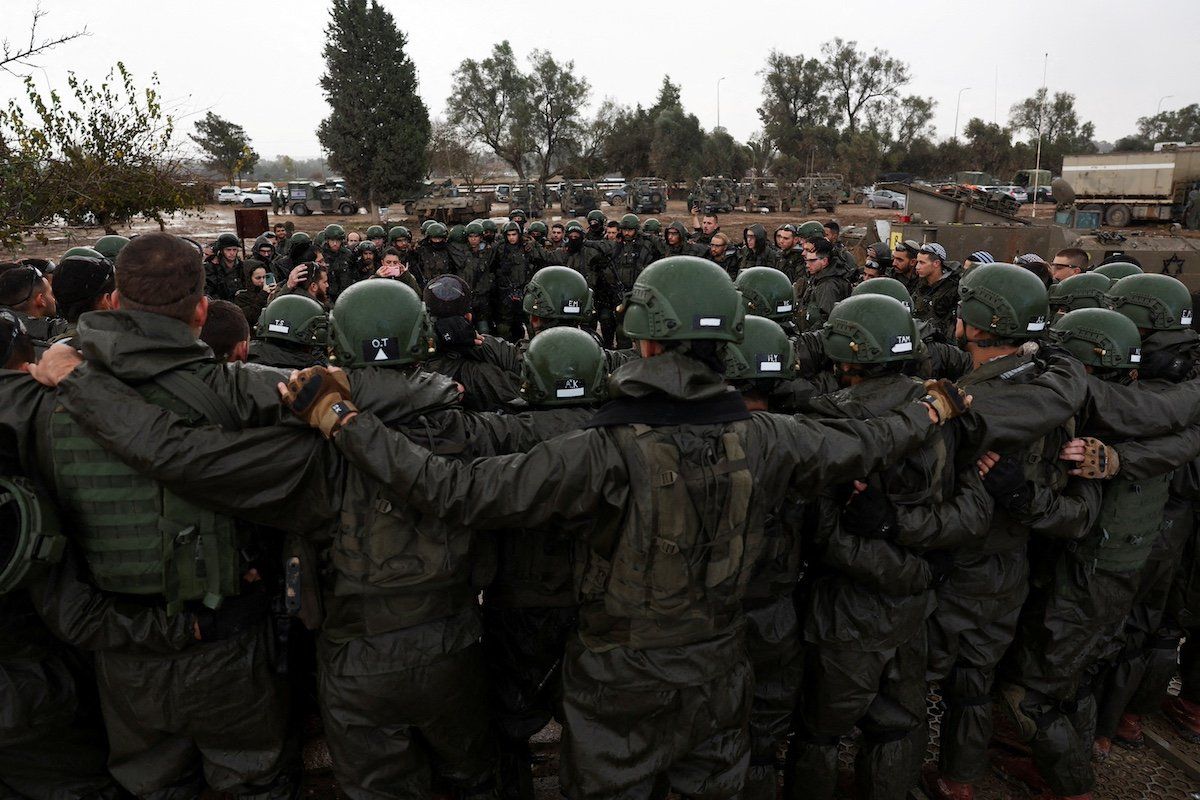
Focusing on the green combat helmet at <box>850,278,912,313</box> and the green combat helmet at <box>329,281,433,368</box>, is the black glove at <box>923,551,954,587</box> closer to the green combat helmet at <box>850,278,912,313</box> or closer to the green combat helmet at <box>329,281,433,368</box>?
the green combat helmet at <box>850,278,912,313</box>

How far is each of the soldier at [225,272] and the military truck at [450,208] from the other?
21.1m

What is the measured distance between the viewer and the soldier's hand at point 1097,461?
11.5 feet

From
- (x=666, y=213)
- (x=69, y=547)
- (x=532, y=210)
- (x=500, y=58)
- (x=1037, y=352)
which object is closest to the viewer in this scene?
(x=69, y=547)

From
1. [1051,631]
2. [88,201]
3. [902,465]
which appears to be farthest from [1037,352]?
[88,201]

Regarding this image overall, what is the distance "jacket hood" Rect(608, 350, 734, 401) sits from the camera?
2611 millimetres

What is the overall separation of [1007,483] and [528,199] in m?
35.1

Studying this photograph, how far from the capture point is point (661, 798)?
3115 mm

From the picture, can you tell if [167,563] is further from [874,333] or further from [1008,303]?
[1008,303]

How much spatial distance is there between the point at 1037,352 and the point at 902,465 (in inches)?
40.4

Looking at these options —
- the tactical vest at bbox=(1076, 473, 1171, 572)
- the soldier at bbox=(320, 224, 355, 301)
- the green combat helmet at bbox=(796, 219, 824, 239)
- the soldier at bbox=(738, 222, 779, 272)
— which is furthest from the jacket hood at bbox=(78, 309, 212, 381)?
the soldier at bbox=(320, 224, 355, 301)

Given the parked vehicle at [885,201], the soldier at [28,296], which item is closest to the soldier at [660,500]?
the soldier at [28,296]

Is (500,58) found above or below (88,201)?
above

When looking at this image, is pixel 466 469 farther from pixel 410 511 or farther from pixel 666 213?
pixel 666 213

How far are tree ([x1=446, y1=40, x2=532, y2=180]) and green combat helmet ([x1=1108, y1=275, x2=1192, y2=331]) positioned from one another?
54.3 meters
